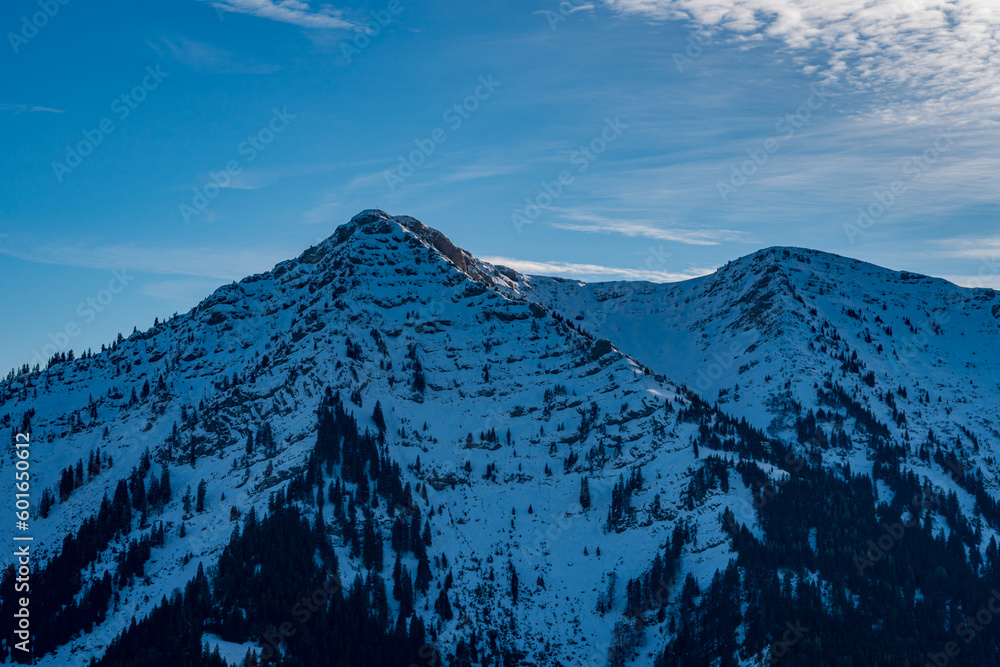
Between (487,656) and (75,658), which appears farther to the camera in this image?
(487,656)

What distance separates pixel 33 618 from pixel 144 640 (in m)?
32.4

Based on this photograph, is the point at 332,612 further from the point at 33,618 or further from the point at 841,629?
the point at 841,629

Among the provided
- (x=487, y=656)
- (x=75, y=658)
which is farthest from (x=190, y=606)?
(x=487, y=656)

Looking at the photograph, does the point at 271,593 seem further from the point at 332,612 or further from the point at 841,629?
the point at 841,629

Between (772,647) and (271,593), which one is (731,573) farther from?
(271,593)

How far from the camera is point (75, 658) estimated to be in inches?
7269

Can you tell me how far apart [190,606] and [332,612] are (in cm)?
2778

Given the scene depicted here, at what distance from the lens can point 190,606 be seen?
606 ft

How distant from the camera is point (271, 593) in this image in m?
188

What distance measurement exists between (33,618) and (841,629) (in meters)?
164

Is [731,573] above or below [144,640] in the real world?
above

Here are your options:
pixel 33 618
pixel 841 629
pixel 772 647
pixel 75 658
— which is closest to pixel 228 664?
pixel 75 658

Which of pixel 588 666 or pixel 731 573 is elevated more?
pixel 731 573

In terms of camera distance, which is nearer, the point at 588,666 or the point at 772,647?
the point at 772,647
